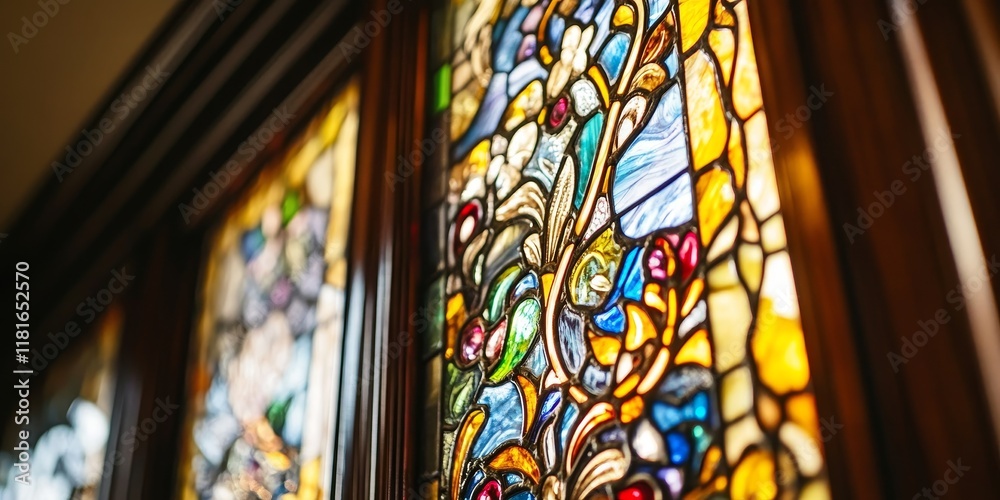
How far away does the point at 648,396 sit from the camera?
1.82 meters

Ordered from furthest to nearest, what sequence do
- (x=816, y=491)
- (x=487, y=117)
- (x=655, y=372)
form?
1. (x=487, y=117)
2. (x=655, y=372)
3. (x=816, y=491)

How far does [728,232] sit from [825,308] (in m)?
0.31

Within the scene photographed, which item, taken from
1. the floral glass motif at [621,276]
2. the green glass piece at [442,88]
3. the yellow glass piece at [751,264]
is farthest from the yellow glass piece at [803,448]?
the green glass piece at [442,88]

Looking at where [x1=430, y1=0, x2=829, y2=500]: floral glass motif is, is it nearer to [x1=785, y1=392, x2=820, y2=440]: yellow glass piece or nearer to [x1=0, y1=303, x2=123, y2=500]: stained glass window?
[x1=785, y1=392, x2=820, y2=440]: yellow glass piece

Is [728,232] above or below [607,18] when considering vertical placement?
below

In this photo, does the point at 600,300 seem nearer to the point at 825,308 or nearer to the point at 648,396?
the point at 648,396

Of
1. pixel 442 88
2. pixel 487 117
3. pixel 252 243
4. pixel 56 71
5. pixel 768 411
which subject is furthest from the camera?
pixel 56 71

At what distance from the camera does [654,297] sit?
1896 mm

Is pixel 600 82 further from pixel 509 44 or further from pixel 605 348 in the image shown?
pixel 605 348

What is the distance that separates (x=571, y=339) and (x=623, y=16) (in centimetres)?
73

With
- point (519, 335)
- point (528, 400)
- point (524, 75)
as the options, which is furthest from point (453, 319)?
point (524, 75)

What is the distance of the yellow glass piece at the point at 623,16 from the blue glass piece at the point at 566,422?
2.73 ft

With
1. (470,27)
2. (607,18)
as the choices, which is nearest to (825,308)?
(607,18)

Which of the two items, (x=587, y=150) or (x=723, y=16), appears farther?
(x=587, y=150)
